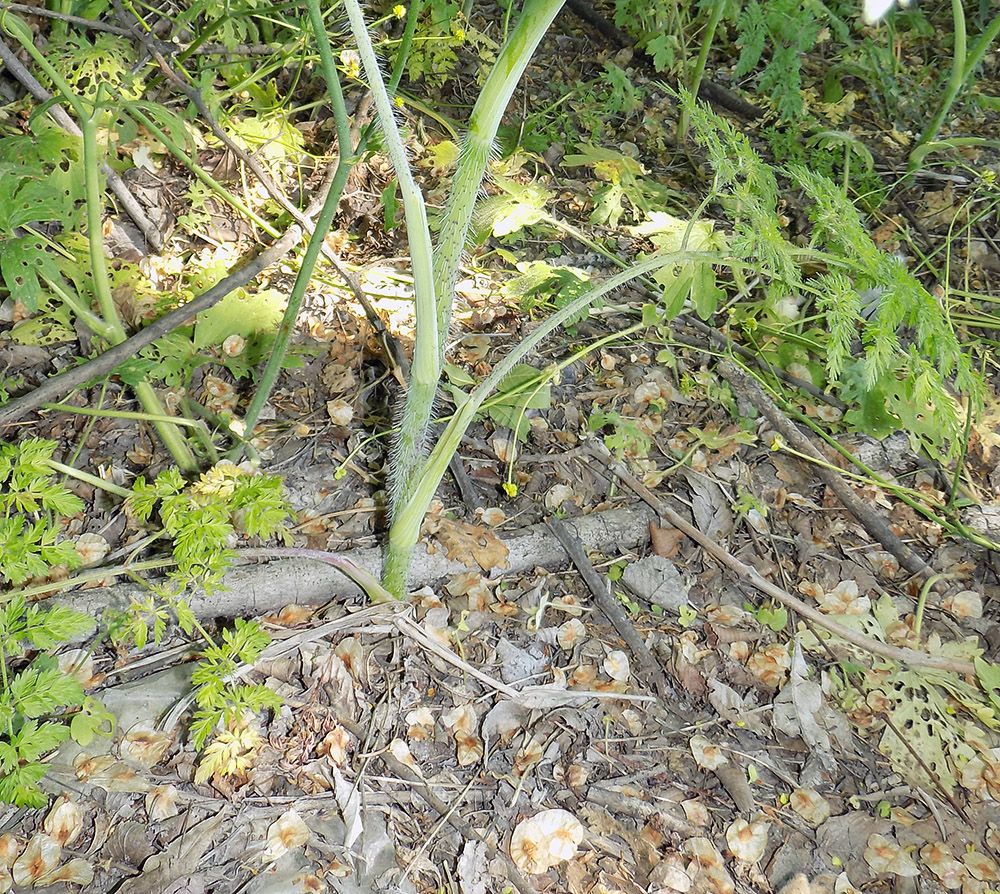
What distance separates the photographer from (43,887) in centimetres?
111

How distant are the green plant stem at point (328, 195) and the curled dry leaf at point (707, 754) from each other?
1080 mm

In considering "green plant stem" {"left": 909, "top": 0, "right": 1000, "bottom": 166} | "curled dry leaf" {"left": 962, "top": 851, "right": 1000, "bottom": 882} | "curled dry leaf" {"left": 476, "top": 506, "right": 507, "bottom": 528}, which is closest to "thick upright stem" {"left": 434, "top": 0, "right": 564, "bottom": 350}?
"curled dry leaf" {"left": 476, "top": 506, "right": 507, "bottom": 528}

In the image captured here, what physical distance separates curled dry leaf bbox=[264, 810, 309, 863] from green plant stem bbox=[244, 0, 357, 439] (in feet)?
2.43

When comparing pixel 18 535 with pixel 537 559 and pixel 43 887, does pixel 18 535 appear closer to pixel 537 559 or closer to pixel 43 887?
pixel 43 887

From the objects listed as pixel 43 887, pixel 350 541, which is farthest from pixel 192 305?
pixel 43 887

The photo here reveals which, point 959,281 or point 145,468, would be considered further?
point 959,281

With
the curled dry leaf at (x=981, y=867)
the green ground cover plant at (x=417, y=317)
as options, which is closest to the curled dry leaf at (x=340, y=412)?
the green ground cover plant at (x=417, y=317)

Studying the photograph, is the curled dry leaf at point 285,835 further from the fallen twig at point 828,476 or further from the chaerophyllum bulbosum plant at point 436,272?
the fallen twig at point 828,476

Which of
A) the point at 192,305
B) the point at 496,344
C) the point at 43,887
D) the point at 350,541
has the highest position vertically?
the point at 192,305

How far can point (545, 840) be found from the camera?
1.27 metres

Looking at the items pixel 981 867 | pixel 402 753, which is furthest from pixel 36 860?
pixel 981 867

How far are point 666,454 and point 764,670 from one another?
1.84 ft

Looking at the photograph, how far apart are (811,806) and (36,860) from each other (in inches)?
50.9

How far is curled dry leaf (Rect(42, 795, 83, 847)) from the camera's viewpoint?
1162 mm
